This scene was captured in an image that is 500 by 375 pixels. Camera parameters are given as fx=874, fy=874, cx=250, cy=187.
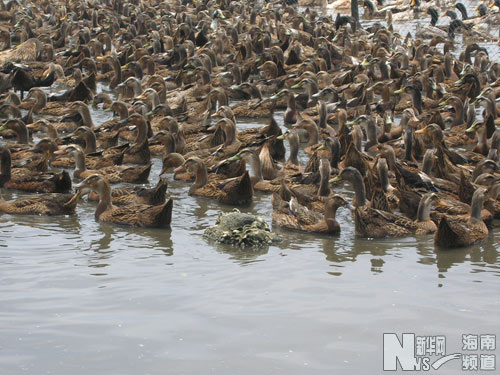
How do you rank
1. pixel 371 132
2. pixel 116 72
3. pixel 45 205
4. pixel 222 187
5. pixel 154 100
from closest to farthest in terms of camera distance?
pixel 45 205 < pixel 222 187 < pixel 371 132 < pixel 154 100 < pixel 116 72

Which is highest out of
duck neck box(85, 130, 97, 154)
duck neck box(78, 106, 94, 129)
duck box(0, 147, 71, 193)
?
duck neck box(78, 106, 94, 129)

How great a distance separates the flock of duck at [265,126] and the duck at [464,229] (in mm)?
18

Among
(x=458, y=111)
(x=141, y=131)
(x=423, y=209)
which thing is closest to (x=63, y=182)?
(x=141, y=131)

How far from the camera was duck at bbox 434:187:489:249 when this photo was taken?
9.40 meters

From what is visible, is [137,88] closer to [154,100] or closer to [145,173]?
[154,100]

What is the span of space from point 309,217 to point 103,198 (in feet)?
8.41

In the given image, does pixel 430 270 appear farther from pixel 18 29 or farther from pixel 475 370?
pixel 18 29

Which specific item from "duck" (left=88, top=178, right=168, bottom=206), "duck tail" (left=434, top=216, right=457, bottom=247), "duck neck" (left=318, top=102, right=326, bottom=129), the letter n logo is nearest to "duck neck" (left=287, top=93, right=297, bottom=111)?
"duck neck" (left=318, top=102, right=326, bottom=129)

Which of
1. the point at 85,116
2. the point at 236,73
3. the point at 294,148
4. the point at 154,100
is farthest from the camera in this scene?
the point at 236,73

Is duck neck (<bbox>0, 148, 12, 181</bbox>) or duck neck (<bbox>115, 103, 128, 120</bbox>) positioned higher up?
duck neck (<bbox>115, 103, 128, 120</bbox>)

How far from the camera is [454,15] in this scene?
30.0 meters

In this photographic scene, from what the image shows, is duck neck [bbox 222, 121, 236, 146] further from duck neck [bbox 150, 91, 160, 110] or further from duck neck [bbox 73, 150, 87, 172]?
duck neck [bbox 150, 91, 160, 110]

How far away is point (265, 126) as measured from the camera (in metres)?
14.5

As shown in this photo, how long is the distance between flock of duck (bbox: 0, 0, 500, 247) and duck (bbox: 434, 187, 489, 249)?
0.02 metres
